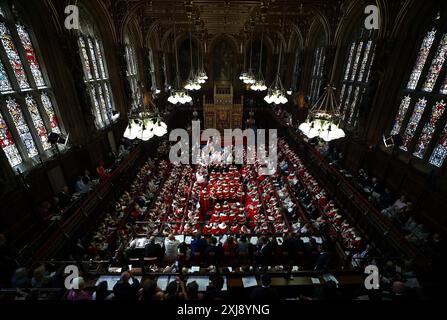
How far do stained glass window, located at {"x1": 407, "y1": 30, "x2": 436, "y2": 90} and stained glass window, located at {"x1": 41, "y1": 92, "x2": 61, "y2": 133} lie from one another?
13207 mm

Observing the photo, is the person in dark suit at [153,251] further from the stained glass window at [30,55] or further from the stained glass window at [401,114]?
the stained glass window at [401,114]

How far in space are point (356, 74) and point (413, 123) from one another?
488 centimetres

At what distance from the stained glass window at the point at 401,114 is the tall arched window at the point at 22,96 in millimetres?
12743

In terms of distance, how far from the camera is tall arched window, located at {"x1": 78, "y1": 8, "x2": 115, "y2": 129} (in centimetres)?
1119

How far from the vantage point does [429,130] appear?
26.7 feet

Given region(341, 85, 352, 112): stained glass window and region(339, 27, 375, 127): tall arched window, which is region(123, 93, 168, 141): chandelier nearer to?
region(339, 27, 375, 127): tall arched window

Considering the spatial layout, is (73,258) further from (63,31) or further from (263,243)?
(63,31)

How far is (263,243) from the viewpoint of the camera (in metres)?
7.40

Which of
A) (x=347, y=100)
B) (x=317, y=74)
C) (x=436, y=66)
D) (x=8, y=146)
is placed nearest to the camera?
(x=8, y=146)

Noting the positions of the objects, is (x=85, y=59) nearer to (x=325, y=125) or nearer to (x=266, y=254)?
(x=325, y=125)

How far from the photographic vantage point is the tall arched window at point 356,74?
459 inches

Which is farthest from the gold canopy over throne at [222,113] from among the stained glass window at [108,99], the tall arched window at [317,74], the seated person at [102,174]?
the seated person at [102,174]

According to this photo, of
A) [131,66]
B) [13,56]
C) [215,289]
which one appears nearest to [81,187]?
[13,56]

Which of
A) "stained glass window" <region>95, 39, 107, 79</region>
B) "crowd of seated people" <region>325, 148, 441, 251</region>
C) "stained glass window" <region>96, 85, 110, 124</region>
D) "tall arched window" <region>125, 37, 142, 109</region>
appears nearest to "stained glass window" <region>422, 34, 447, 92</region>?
"crowd of seated people" <region>325, 148, 441, 251</region>
